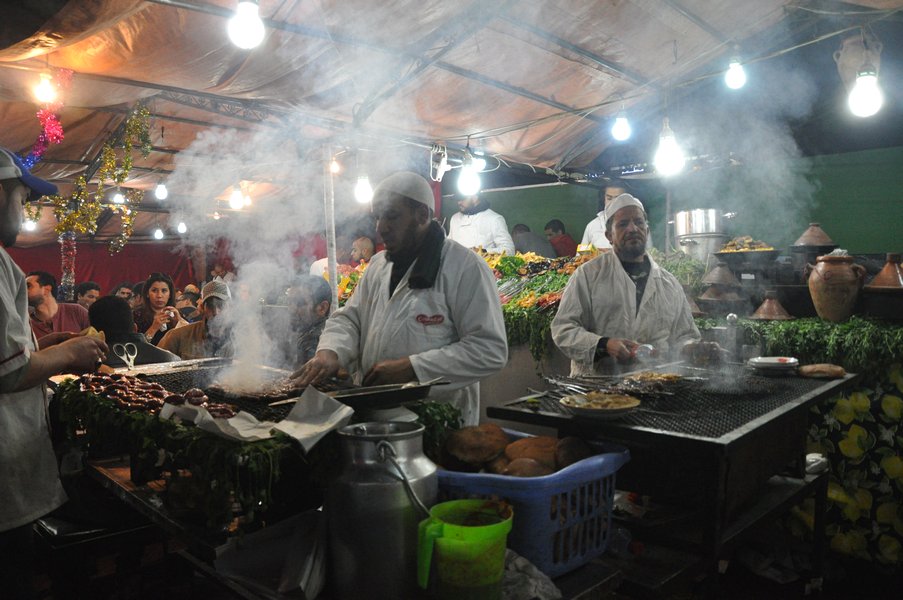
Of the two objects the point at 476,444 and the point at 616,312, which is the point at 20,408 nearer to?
the point at 476,444

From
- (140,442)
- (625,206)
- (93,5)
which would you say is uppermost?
(93,5)

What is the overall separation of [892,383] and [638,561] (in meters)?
3.18

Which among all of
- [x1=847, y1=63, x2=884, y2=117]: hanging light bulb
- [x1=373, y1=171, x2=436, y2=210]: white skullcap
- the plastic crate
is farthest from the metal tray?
[x1=847, y1=63, x2=884, y2=117]: hanging light bulb

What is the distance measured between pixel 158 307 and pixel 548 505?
6.54 meters

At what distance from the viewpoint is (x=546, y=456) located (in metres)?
2.06

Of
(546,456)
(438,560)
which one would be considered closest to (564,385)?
(546,456)

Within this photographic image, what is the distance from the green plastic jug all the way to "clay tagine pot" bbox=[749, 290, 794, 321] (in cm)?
450

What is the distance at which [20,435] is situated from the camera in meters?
2.53

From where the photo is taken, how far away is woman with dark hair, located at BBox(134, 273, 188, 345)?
688cm

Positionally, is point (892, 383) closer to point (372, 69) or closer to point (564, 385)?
point (564, 385)

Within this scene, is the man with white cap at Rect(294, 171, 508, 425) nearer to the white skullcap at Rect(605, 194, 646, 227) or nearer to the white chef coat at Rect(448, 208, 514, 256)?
the white skullcap at Rect(605, 194, 646, 227)

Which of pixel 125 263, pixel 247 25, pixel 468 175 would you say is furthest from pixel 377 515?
pixel 125 263

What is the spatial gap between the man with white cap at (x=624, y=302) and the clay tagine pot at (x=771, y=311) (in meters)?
1.47

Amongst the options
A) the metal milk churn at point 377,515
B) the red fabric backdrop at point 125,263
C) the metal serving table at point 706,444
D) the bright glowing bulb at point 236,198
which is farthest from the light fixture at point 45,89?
the red fabric backdrop at point 125,263
